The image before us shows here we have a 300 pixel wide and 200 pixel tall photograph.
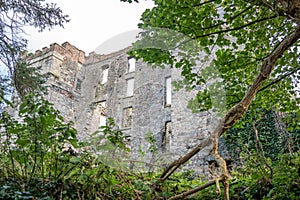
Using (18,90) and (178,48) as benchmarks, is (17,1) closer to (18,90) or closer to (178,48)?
(18,90)

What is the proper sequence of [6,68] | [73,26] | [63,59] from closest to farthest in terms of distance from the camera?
[6,68], [73,26], [63,59]

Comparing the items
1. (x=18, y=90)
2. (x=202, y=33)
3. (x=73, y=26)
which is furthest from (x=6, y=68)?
(x=202, y=33)

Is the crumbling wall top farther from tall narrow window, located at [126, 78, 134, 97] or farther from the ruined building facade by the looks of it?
tall narrow window, located at [126, 78, 134, 97]

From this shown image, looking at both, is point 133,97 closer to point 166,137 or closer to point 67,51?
point 166,137

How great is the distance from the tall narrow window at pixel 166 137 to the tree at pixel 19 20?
486cm

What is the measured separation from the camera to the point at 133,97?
5.58 m

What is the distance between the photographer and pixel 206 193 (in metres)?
2.42

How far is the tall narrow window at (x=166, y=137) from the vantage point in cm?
764

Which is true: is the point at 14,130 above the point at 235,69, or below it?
below

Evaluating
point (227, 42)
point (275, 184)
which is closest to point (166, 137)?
point (227, 42)

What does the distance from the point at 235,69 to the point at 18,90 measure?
3070 mm

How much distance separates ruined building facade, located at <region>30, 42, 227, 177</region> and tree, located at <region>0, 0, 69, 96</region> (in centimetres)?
151

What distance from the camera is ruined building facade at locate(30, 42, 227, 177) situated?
5477mm

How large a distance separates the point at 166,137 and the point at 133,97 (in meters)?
3.05
